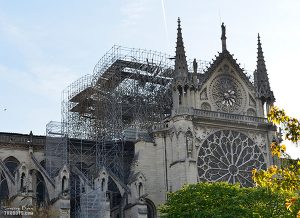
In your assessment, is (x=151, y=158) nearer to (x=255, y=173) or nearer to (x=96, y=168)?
(x=96, y=168)

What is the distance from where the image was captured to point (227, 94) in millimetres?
54719

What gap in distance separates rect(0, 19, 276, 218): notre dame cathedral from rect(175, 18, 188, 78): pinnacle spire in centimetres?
8

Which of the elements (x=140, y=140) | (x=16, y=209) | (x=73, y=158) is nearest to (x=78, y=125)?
(x=73, y=158)

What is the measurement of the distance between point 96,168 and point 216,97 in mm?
11290

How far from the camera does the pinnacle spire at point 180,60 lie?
171ft

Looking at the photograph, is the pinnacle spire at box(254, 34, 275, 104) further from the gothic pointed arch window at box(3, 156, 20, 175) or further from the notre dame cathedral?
the gothic pointed arch window at box(3, 156, 20, 175)

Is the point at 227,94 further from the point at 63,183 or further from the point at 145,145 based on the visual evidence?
the point at 63,183

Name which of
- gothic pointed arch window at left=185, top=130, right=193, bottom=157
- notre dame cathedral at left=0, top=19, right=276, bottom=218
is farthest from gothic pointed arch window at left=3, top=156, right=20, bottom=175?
gothic pointed arch window at left=185, top=130, right=193, bottom=157

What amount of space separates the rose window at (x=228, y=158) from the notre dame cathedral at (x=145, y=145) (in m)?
0.08

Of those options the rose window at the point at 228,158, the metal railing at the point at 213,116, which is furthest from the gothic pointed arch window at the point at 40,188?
the rose window at the point at 228,158

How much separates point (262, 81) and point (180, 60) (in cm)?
783

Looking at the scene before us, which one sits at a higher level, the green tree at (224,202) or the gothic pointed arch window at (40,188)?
the gothic pointed arch window at (40,188)

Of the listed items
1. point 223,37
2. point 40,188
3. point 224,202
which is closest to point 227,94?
point 223,37

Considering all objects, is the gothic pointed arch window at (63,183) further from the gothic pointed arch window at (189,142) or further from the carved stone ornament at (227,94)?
the carved stone ornament at (227,94)
